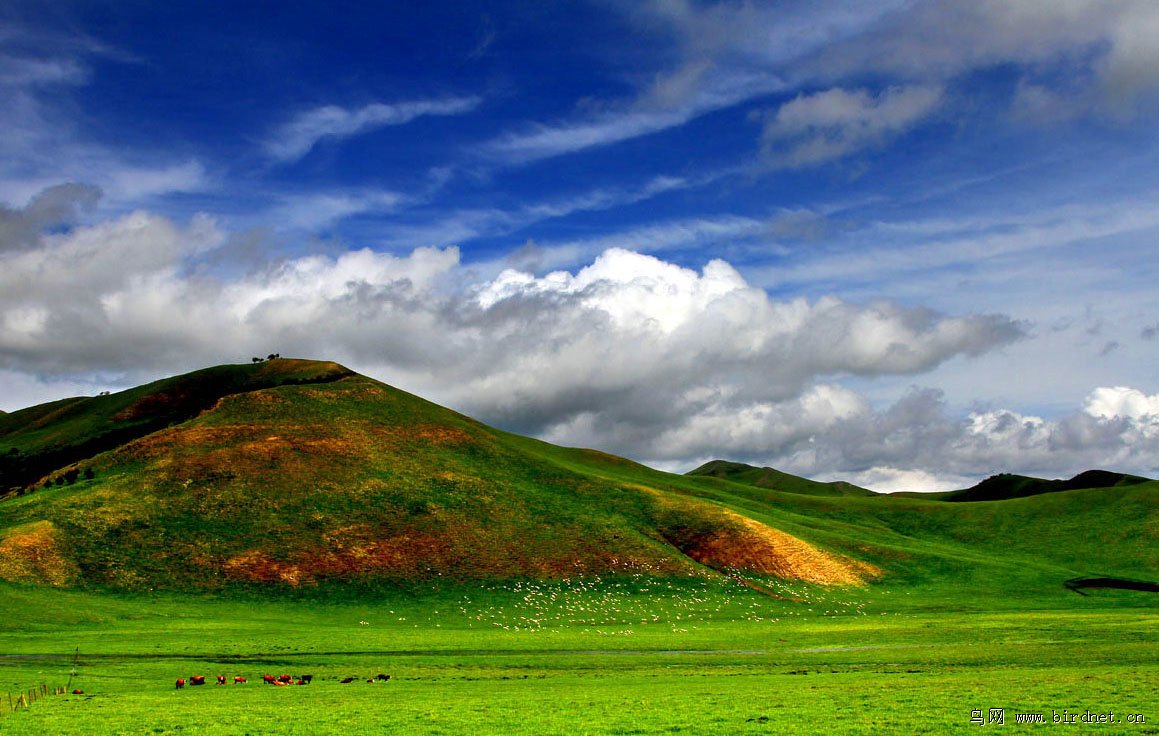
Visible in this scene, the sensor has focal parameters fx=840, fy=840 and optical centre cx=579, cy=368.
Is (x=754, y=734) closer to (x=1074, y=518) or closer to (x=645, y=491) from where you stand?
(x=645, y=491)

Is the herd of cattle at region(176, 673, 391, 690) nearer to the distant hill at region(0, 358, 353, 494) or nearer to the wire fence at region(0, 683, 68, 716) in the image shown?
the wire fence at region(0, 683, 68, 716)

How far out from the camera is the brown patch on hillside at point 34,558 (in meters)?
86.1

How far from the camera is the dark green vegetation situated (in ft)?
107

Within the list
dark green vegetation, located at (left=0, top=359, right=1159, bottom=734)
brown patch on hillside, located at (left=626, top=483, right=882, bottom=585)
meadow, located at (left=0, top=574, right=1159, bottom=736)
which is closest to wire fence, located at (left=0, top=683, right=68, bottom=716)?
meadow, located at (left=0, top=574, right=1159, bottom=736)

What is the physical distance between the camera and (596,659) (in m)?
53.3

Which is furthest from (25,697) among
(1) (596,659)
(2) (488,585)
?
(2) (488,585)

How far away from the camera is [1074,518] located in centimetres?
15000

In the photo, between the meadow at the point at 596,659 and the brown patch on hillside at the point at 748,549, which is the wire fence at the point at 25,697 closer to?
the meadow at the point at 596,659

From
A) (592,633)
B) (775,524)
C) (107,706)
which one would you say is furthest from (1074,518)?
(107,706)

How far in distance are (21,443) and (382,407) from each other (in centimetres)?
6232

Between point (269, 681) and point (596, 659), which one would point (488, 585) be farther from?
point (269, 681)

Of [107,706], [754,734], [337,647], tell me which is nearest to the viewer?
[754,734]

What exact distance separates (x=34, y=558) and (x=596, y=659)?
229 ft

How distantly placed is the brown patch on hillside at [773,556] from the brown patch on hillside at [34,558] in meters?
74.3
